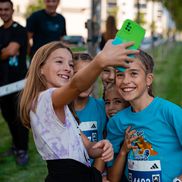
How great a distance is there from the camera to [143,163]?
2.53 metres

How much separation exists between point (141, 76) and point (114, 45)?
73cm

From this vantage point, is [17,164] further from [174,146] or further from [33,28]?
[174,146]

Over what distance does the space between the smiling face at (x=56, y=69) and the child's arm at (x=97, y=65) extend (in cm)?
38

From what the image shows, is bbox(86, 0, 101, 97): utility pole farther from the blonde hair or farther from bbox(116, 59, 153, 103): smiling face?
the blonde hair

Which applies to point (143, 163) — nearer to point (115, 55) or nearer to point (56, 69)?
point (56, 69)

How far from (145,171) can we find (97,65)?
0.87m

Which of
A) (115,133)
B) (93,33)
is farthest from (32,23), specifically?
(115,133)

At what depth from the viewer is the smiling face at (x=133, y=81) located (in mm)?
2537

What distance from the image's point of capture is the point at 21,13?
5606 centimetres

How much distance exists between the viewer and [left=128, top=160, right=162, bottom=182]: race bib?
2.51m

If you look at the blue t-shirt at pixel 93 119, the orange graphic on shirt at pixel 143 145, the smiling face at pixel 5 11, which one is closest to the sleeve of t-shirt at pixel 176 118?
the orange graphic on shirt at pixel 143 145

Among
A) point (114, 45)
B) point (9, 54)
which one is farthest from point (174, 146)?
point (9, 54)

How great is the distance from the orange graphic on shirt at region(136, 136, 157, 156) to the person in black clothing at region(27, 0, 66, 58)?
11.4 ft

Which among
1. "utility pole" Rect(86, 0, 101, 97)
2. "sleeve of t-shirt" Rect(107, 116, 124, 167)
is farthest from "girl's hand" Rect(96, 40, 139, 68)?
"utility pole" Rect(86, 0, 101, 97)
